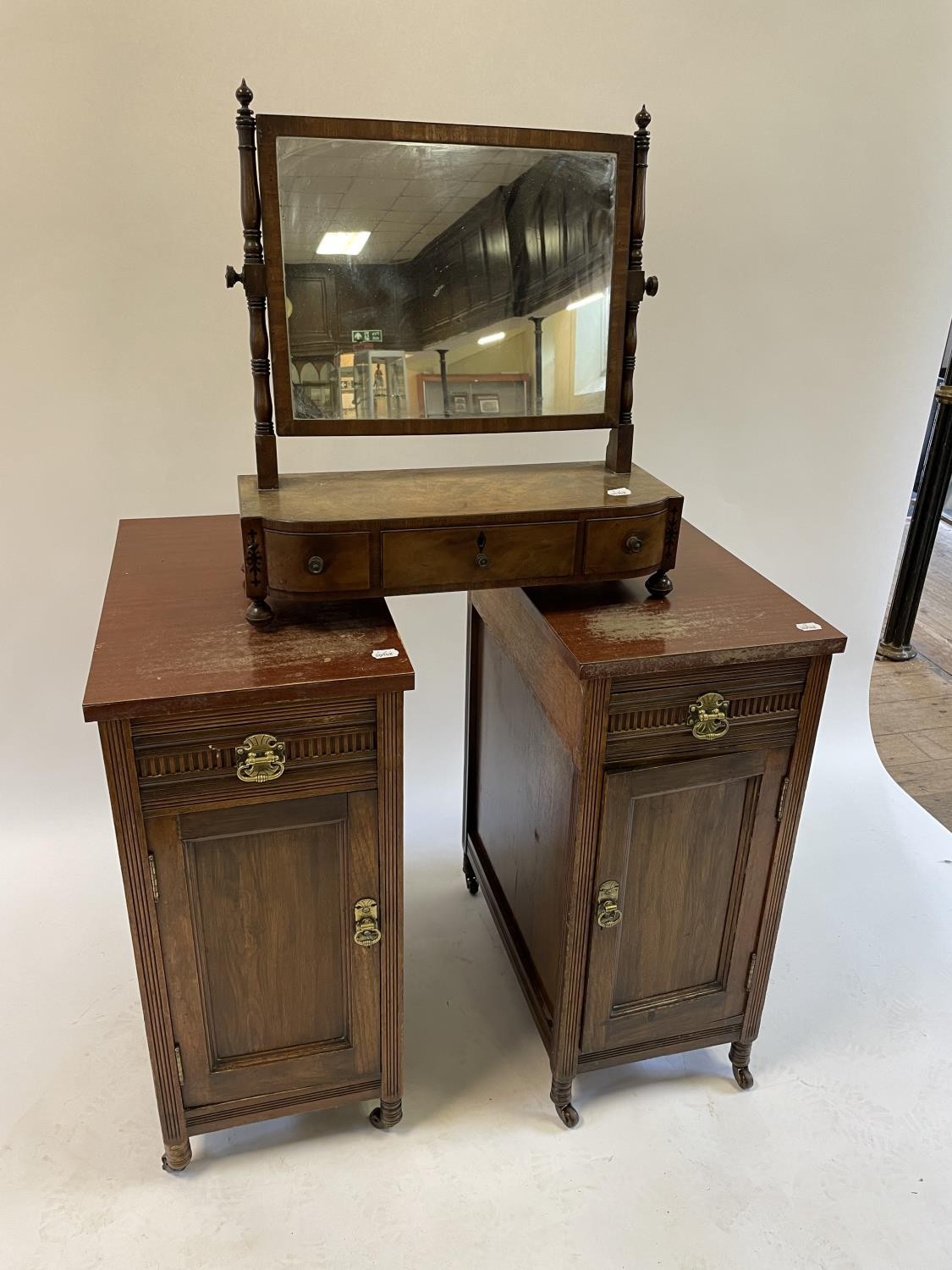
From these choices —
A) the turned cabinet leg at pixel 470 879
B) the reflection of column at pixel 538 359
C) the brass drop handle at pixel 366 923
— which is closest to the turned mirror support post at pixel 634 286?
the reflection of column at pixel 538 359

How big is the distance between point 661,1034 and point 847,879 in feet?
2.86

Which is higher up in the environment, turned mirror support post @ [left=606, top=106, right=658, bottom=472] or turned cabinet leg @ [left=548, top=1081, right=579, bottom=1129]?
turned mirror support post @ [left=606, top=106, right=658, bottom=472]

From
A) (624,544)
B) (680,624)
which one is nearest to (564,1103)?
(680,624)

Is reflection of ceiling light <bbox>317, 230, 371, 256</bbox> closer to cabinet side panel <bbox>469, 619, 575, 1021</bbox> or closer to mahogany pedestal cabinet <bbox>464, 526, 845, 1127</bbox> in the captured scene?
mahogany pedestal cabinet <bbox>464, 526, 845, 1127</bbox>

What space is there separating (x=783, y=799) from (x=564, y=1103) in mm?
645


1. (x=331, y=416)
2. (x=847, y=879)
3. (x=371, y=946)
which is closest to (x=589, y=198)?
(x=331, y=416)

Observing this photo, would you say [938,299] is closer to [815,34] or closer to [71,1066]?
[815,34]

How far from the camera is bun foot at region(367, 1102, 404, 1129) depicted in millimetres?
1568

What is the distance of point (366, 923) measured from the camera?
4.59 ft

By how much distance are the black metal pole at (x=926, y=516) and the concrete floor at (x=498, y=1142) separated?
1331 mm

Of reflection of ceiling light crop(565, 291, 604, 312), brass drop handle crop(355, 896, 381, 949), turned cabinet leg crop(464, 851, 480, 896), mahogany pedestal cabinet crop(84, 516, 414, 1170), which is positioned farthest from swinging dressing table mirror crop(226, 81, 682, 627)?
turned cabinet leg crop(464, 851, 480, 896)

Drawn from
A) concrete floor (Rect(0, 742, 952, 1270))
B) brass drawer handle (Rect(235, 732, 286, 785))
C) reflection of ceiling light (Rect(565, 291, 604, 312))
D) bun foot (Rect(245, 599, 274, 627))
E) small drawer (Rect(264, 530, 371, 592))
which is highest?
reflection of ceiling light (Rect(565, 291, 604, 312))

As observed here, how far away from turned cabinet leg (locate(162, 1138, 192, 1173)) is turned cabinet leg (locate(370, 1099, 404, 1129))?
11.8 inches

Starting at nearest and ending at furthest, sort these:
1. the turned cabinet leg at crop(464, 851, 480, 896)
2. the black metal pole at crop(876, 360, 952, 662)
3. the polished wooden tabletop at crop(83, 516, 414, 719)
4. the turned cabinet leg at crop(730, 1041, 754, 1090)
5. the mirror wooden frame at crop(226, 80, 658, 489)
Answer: the polished wooden tabletop at crop(83, 516, 414, 719)
the mirror wooden frame at crop(226, 80, 658, 489)
the turned cabinet leg at crop(730, 1041, 754, 1090)
the turned cabinet leg at crop(464, 851, 480, 896)
the black metal pole at crop(876, 360, 952, 662)
